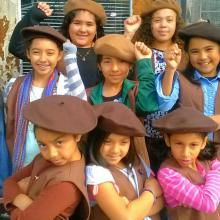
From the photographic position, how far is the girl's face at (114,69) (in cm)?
318

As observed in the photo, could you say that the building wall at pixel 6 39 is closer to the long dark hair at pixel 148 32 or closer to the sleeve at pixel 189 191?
the long dark hair at pixel 148 32

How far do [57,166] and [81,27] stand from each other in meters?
1.62

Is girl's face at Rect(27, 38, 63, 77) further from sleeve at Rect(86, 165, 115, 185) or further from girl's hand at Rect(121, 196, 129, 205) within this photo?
girl's hand at Rect(121, 196, 129, 205)

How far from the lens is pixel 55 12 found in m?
5.24

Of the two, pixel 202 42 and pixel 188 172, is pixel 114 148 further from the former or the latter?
pixel 202 42

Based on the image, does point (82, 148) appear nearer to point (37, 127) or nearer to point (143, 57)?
point (37, 127)

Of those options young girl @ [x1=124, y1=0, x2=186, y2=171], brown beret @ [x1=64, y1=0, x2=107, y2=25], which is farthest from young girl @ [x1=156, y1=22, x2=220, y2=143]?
brown beret @ [x1=64, y1=0, x2=107, y2=25]

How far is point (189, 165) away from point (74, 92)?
0.90 m

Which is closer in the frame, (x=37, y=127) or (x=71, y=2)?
→ (x=37, y=127)

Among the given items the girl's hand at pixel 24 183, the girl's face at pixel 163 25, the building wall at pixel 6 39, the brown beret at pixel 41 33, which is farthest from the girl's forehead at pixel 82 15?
the girl's hand at pixel 24 183

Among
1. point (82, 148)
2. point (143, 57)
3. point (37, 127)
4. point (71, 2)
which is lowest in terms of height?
point (82, 148)

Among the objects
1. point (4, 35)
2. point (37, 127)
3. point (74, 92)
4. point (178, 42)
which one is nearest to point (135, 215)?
point (37, 127)

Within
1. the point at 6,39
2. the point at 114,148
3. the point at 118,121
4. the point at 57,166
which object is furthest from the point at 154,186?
the point at 6,39

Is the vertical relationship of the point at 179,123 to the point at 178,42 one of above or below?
below
